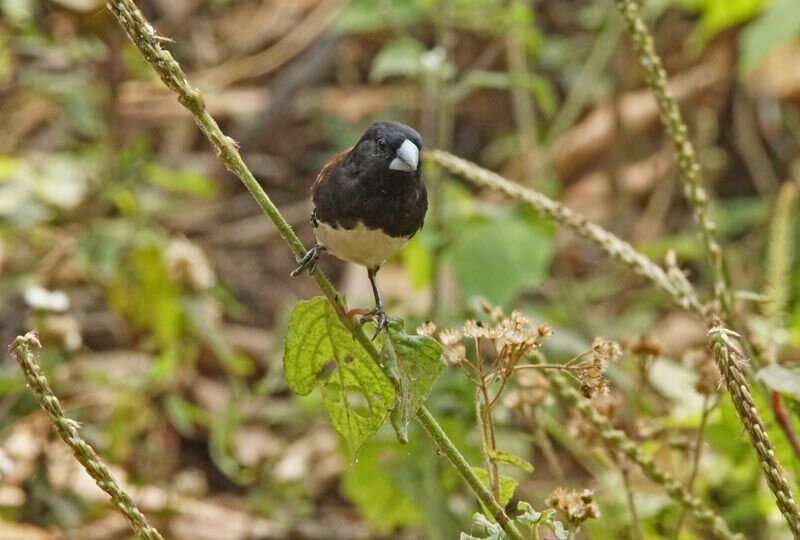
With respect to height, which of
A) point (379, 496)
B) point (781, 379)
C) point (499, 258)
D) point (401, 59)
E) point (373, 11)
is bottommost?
point (781, 379)

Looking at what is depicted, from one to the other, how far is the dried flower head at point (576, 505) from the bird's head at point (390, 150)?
0.59 metres

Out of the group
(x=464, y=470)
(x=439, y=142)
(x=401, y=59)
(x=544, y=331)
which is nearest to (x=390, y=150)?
(x=544, y=331)

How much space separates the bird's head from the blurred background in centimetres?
31

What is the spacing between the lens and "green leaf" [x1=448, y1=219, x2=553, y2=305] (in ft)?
8.44

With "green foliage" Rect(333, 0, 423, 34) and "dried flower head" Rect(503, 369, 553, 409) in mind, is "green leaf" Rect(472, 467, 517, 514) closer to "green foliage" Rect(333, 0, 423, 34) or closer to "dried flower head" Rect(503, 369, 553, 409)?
"dried flower head" Rect(503, 369, 553, 409)

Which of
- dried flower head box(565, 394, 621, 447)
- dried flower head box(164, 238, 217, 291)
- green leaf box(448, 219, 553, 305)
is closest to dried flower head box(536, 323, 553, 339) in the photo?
dried flower head box(565, 394, 621, 447)

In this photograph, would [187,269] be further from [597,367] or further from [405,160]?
[597,367]

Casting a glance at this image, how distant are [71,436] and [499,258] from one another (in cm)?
166

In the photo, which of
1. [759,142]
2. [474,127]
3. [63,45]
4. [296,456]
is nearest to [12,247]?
[63,45]

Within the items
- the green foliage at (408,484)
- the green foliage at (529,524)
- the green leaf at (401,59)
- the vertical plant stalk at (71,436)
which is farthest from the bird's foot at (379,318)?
the green leaf at (401,59)

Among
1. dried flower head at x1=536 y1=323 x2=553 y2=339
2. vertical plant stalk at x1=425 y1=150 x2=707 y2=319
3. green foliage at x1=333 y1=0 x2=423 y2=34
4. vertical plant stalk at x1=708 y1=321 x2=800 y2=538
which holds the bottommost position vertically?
vertical plant stalk at x1=708 y1=321 x2=800 y2=538

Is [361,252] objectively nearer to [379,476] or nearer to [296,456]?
[379,476]

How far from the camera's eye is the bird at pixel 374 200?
1.61 m

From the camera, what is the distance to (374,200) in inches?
63.8
